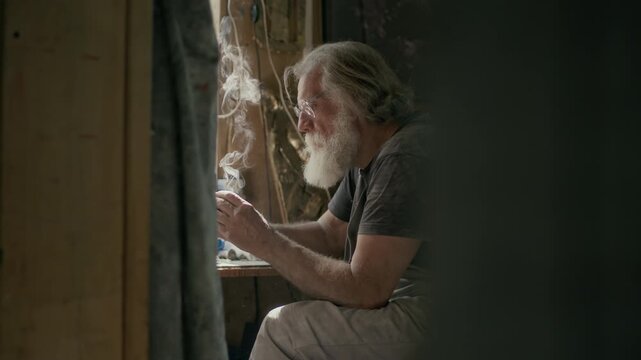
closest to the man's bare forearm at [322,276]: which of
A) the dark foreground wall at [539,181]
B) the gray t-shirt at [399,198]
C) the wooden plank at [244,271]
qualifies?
the gray t-shirt at [399,198]

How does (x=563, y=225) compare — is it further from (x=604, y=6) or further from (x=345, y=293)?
(x=345, y=293)

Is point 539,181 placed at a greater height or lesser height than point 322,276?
greater

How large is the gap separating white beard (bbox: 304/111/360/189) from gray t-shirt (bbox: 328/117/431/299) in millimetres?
108

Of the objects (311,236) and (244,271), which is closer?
(244,271)

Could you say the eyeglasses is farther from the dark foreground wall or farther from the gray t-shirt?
the dark foreground wall

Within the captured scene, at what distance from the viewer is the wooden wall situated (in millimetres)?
791

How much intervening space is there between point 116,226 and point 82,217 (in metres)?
0.04

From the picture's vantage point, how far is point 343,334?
1.72 metres

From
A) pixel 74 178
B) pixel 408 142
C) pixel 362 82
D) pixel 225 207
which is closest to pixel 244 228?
pixel 225 207

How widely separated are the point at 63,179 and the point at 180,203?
171mm

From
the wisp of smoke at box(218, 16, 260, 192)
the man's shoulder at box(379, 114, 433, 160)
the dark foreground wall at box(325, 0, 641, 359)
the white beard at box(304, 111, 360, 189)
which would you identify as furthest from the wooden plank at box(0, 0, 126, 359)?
the wisp of smoke at box(218, 16, 260, 192)

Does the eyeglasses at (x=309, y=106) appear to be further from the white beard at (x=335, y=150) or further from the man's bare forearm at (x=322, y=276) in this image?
the man's bare forearm at (x=322, y=276)

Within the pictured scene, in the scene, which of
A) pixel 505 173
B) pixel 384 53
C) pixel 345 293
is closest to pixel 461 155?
pixel 505 173

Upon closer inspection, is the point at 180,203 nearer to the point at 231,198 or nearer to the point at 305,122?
the point at 231,198
